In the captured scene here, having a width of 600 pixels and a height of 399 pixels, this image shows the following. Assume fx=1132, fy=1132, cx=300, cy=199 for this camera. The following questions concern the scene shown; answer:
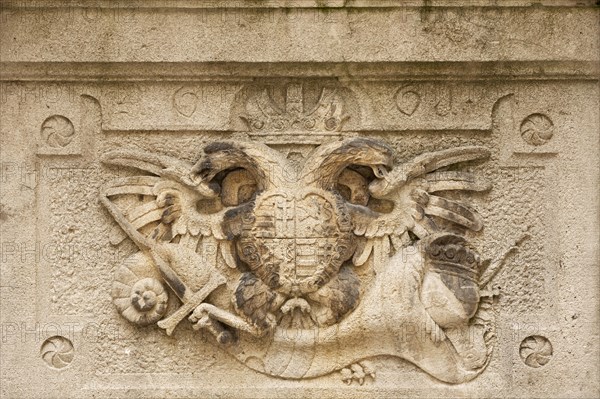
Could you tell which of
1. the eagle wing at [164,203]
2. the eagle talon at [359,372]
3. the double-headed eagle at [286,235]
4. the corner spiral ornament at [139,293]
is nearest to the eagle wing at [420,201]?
the double-headed eagle at [286,235]

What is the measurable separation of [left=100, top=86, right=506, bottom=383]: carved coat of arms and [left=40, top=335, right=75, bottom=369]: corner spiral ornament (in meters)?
0.28

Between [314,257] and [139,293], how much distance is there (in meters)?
0.71

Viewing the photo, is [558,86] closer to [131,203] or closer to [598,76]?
[598,76]

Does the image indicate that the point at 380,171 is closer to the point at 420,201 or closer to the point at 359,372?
the point at 420,201

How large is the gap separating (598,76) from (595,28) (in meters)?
0.19

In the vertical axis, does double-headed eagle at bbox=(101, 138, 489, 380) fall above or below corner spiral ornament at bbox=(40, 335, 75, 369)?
above

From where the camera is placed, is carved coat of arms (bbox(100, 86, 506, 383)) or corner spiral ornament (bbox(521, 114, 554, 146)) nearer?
carved coat of arms (bbox(100, 86, 506, 383))

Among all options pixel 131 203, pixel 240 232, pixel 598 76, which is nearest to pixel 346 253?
pixel 240 232

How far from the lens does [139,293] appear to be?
452 cm

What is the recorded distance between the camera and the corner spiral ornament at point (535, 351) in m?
4.57

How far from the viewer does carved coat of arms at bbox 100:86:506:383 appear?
14.8 feet

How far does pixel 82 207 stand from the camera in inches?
183

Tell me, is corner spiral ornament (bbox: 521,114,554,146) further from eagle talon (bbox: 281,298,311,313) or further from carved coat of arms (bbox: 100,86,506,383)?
eagle talon (bbox: 281,298,311,313)

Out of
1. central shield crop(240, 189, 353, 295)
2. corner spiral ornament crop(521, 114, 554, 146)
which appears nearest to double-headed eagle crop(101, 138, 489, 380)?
central shield crop(240, 189, 353, 295)
